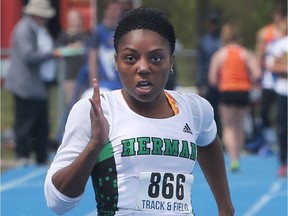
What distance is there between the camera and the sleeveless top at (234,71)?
16.0m

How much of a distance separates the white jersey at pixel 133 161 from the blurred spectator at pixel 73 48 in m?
12.6

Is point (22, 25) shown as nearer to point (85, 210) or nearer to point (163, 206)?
point (85, 210)

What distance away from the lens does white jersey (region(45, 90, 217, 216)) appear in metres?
4.52

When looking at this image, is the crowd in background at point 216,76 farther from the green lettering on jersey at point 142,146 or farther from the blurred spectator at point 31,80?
the green lettering on jersey at point 142,146

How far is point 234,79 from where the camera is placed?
1623 cm

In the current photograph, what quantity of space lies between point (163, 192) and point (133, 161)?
0.20 m

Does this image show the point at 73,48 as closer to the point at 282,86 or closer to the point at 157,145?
the point at 282,86

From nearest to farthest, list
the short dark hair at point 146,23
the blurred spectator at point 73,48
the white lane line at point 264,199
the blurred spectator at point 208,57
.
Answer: the short dark hair at point 146,23 < the white lane line at point 264,199 < the blurred spectator at point 73,48 < the blurred spectator at point 208,57

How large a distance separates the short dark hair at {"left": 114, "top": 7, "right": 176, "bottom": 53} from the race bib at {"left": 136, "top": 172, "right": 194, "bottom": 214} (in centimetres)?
56

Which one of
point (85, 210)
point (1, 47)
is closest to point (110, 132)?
point (85, 210)

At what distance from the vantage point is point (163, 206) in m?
4.64

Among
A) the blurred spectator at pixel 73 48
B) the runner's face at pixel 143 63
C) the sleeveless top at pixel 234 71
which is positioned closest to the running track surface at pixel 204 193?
the sleeveless top at pixel 234 71

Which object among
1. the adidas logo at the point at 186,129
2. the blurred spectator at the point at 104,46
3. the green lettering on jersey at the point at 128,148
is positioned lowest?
the blurred spectator at the point at 104,46

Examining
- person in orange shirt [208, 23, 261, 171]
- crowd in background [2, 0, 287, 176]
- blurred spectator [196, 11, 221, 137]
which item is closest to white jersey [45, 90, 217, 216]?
crowd in background [2, 0, 287, 176]
